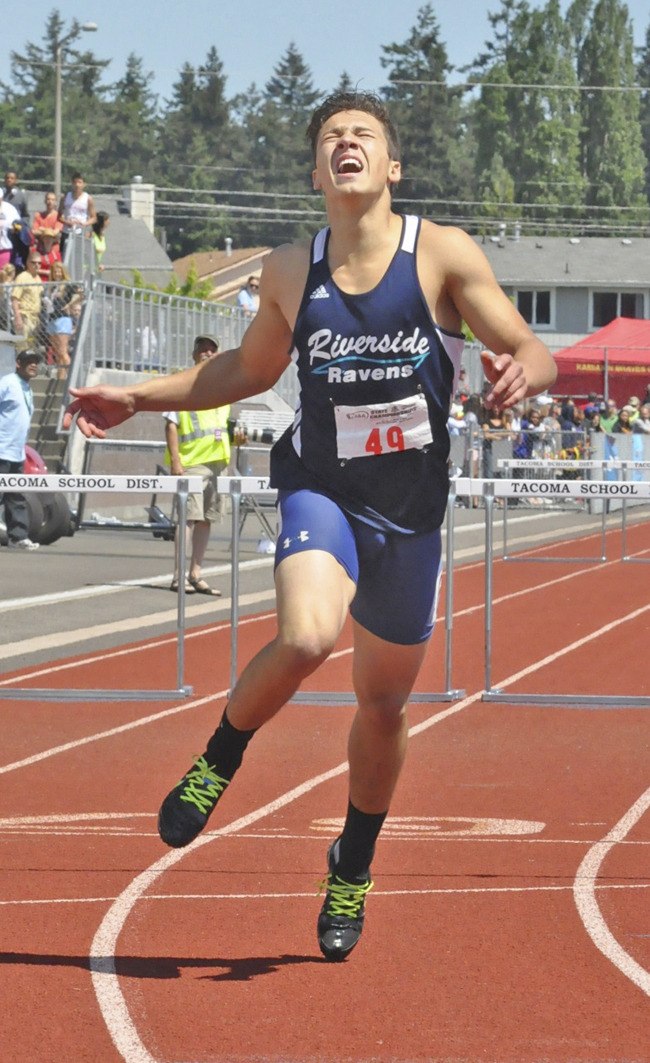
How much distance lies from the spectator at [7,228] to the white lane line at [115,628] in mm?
10452

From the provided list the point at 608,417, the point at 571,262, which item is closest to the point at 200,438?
the point at 608,417

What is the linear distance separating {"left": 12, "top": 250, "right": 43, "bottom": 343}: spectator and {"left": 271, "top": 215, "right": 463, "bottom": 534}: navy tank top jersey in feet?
66.6

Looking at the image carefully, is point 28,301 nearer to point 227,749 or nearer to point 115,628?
point 115,628

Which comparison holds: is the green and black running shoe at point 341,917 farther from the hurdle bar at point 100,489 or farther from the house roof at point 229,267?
the house roof at point 229,267

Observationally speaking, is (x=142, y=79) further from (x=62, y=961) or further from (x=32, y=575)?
(x=62, y=961)

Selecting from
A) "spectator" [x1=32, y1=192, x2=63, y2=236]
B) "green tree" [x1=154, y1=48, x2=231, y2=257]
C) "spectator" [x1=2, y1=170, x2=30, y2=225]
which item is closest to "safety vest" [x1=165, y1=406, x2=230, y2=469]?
"spectator" [x1=2, y1=170, x2=30, y2=225]

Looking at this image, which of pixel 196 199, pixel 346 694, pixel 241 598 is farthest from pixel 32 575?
pixel 196 199

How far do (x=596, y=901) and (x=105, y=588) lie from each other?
36.6 ft

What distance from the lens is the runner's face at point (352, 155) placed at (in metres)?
4.77

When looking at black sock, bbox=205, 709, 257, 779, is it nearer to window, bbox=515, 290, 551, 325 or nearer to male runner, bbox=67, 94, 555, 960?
male runner, bbox=67, 94, 555, 960

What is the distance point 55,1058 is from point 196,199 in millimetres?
131868

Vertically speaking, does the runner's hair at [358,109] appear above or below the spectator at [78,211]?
below

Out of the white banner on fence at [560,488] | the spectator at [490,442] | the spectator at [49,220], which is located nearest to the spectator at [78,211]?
the spectator at [49,220]

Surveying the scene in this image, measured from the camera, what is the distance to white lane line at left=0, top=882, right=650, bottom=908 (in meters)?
5.73
